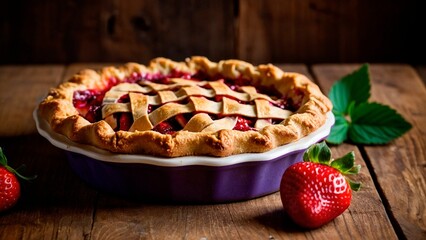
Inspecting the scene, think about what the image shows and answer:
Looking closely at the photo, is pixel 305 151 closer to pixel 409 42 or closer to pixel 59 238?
pixel 59 238

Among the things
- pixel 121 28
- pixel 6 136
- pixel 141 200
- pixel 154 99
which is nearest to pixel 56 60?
pixel 121 28

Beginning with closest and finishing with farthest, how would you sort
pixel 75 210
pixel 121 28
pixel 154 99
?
pixel 75 210 < pixel 154 99 < pixel 121 28

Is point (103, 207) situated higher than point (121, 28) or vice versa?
point (103, 207)

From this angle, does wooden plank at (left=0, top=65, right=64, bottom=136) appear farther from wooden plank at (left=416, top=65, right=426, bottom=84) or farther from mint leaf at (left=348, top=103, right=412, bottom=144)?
wooden plank at (left=416, top=65, right=426, bottom=84)

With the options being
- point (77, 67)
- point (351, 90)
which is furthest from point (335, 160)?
point (77, 67)

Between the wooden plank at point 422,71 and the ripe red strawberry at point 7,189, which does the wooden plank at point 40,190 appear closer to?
the ripe red strawberry at point 7,189

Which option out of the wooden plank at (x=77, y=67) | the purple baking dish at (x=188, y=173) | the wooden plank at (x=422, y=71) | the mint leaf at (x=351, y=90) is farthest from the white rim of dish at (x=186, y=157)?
the wooden plank at (x=422, y=71)

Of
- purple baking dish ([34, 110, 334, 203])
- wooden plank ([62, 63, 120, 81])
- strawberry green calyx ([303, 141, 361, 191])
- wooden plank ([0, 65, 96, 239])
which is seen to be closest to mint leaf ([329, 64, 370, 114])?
purple baking dish ([34, 110, 334, 203])
